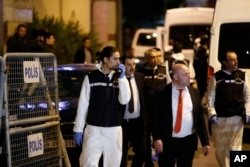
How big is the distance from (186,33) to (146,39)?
530cm

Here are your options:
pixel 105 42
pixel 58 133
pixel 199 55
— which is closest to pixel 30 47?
pixel 58 133

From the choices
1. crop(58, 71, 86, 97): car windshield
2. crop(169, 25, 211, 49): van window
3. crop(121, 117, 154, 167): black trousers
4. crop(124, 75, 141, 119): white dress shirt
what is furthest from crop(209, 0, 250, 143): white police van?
crop(169, 25, 211, 49): van window

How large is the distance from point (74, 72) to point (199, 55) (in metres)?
7.64

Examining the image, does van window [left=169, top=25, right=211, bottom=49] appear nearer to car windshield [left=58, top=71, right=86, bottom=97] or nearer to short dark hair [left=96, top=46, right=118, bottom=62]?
car windshield [left=58, top=71, right=86, bottom=97]

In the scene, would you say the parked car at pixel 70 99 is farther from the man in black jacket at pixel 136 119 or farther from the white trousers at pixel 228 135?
the white trousers at pixel 228 135

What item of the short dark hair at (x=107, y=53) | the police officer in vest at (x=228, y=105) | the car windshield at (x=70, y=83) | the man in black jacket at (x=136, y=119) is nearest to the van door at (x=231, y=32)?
the car windshield at (x=70, y=83)

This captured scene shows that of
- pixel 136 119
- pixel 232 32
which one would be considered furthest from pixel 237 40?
pixel 136 119

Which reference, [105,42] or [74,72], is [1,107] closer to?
[74,72]

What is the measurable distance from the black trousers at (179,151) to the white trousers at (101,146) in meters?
0.57

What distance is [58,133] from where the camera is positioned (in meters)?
8.57

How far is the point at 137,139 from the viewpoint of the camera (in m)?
Answer: 9.05

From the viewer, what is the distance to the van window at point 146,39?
1075 inches

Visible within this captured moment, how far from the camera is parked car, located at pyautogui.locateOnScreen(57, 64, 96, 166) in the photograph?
32.2 feet

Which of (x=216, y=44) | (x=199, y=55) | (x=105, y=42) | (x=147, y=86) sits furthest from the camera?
(x=105, y=42)
